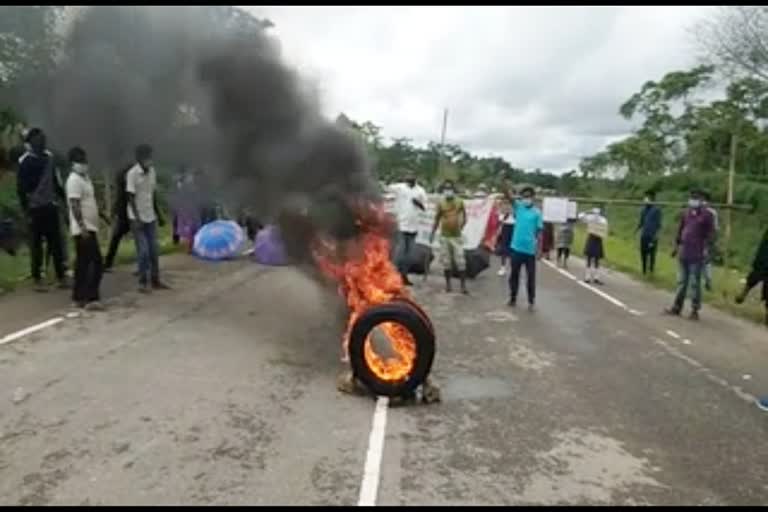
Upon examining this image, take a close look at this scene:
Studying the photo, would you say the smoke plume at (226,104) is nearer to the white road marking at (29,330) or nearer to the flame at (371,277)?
the flame at (371,277)

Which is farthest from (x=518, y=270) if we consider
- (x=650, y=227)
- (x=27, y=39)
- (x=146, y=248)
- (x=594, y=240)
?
(x=27, y=39)

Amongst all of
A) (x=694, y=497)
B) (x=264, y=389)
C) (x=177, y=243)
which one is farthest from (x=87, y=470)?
(x=177, y=243)

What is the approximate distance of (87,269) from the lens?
8.42m

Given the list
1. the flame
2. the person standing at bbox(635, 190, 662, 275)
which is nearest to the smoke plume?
the flame

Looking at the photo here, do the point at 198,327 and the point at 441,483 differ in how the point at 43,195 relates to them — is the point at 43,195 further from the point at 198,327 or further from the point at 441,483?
the point at 441,483

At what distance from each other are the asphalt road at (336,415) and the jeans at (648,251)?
18.9ft

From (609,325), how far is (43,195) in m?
6.90

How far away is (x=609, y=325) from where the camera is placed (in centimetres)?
950

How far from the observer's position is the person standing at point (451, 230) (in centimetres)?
1145

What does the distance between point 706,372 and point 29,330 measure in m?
6.26

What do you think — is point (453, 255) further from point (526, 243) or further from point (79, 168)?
point (79, 168)

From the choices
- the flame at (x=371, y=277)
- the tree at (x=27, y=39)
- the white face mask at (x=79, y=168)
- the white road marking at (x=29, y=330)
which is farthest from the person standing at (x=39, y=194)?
the flame at (x=371, y=277)

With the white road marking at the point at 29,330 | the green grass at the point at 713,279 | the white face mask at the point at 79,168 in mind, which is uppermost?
the white face mask at the point at 79,168

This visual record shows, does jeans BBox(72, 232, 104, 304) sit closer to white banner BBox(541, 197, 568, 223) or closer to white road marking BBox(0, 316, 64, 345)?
white road marking BBox(0, 316, 64, 345)
